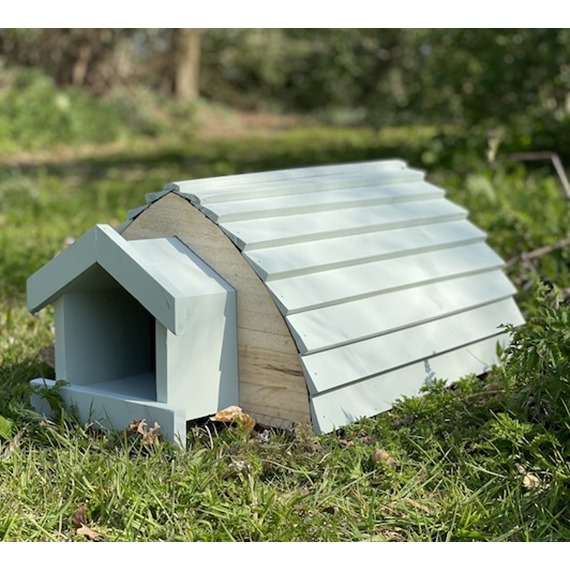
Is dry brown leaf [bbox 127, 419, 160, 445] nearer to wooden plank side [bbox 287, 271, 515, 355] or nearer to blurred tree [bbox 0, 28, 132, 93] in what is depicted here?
wooden plank side [bbox 287, 271, 515, 355]

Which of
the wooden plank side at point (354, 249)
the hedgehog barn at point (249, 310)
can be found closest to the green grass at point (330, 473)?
the hedgehog barn at point (249, 310)

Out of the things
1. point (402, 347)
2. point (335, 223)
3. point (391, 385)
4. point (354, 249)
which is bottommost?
point (391, 385)

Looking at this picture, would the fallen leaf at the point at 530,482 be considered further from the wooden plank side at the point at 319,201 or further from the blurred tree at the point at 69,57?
the blurred tree at the point at 69,57

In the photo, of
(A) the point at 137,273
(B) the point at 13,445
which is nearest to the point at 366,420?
(A) the point at 137,273

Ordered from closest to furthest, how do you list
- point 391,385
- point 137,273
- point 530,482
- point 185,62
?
1. point 530,482
2. point 137,273
3. point 391,385
4. point 185,62

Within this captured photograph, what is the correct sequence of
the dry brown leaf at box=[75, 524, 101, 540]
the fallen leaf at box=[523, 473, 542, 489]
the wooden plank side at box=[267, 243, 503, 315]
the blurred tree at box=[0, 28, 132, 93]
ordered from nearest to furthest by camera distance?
the dry brown leaf at box=[75, 524, 101, 540] < the fallen leaf at box=[523, 473, 542, 489] < the wooden plank side at box=[267, 243, 503, 315] < the blurred tree at box=[0, 28, 132, 93]

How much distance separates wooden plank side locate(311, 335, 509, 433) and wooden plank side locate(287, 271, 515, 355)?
0.54ft

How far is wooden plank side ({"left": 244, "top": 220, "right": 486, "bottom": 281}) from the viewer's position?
10.8ft

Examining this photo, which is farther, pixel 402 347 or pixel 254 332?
pixel 402 347

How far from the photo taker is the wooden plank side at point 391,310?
324cm

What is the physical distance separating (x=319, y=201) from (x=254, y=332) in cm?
74

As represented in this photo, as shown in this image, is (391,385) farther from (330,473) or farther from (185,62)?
(185,62)

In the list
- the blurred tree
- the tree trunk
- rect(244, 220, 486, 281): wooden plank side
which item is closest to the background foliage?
rect(244, 220, 486, 281): wooden plank side

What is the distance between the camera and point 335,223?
370 cm
